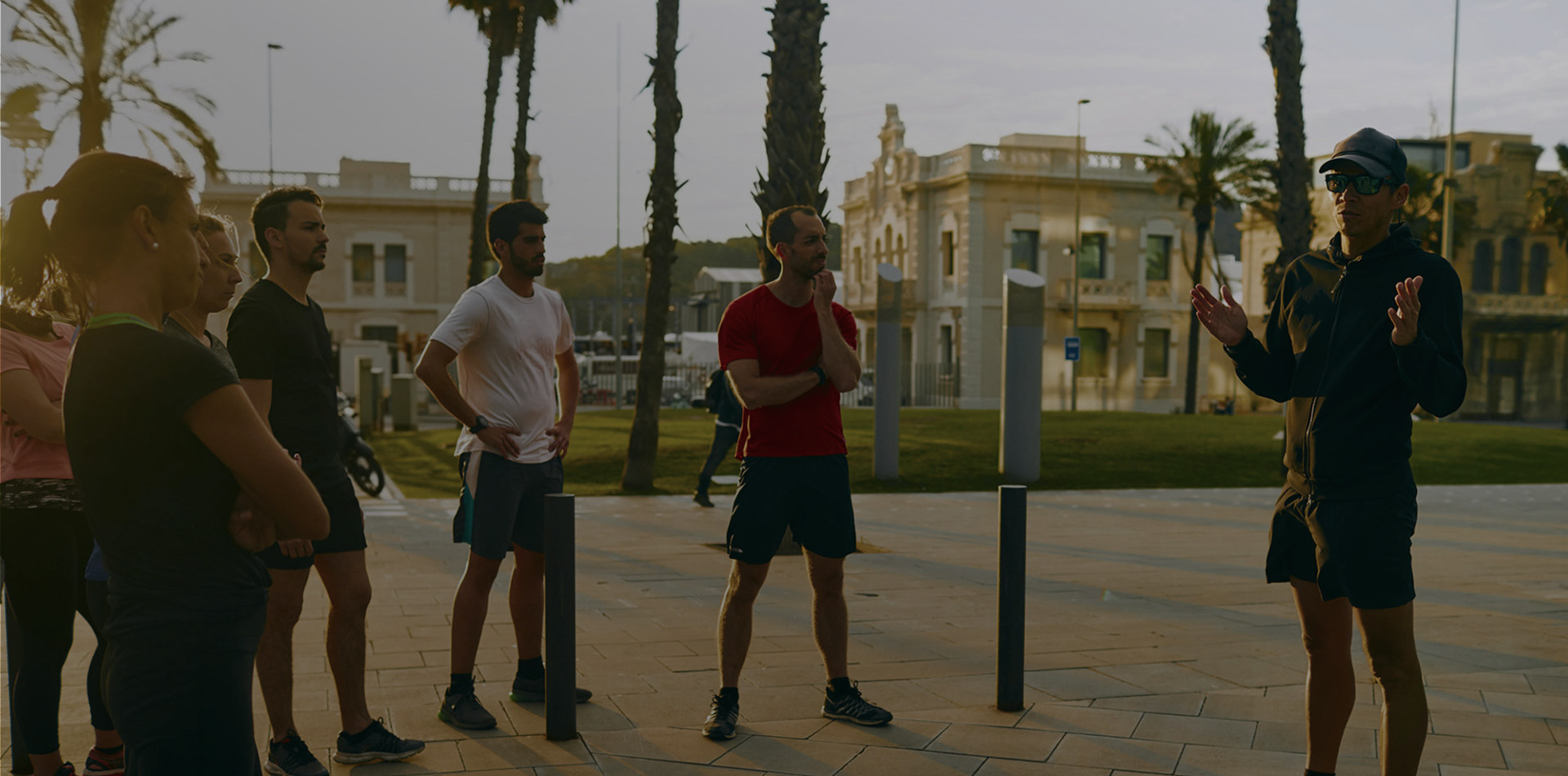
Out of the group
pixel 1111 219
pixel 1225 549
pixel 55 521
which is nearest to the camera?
pixel 55 521

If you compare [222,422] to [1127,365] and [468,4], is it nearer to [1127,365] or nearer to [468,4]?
[468,4]

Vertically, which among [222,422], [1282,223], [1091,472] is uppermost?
[1282,223]

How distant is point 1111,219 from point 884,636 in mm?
41555

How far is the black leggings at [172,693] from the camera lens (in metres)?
2.18

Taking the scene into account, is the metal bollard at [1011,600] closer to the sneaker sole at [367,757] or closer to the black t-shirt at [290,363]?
the sneaker sole at [367,757]

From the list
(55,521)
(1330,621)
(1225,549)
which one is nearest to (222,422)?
(55,521)

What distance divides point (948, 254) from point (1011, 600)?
41218mm

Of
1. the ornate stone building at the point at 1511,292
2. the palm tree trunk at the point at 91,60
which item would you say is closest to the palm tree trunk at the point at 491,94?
the palm tree trunk at the point at 91,60

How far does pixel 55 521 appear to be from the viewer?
12.2ft

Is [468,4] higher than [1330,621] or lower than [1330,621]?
higher

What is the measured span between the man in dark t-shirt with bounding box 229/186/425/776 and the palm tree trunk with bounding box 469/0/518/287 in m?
22.6

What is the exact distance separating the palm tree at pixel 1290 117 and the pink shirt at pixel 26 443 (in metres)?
15.0

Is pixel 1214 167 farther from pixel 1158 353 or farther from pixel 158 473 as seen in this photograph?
pixel 158 473

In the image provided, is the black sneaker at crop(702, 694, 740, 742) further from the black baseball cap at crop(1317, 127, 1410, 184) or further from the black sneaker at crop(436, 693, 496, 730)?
the black baseball cap at crop(1317, 127, 1410, 184)
